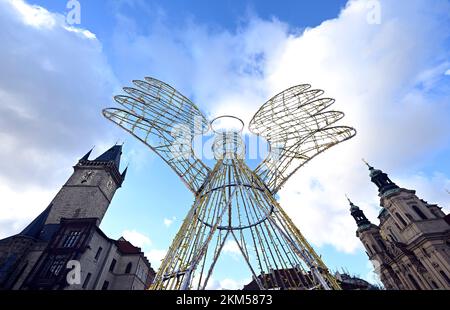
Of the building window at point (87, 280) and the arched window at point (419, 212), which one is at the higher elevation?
the arched window at point (419, 212)

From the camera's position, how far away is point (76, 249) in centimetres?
2433

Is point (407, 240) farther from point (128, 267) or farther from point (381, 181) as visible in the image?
point (128, 267)

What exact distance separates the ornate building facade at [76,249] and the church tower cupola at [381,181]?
39.3 meters

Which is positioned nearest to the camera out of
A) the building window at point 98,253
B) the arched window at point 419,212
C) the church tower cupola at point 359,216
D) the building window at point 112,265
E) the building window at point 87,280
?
the building window at point 87,280

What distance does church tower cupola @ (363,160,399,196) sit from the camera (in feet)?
127

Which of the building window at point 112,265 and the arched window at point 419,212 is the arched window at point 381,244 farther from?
the building window at point 112,265

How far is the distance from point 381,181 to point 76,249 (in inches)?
1791

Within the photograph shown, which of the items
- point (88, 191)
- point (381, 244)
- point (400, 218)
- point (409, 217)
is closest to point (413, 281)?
point (381, 244)

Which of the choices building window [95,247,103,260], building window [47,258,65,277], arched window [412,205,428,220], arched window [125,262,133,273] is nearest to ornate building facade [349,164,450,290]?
arched window [412,205,428,220]

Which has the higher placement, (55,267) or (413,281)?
(413,281)

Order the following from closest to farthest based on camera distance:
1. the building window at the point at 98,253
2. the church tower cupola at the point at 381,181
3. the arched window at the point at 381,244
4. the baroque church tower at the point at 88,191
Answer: the building window at the point at 98,253 < the baroque church tower at the point at 88,191 < the church tower cupola at the point at 381,181 < the arched window at the point at 381,244

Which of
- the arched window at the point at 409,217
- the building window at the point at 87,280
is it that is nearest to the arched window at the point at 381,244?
the arched window at the point at 409,217

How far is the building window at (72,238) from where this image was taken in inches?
993

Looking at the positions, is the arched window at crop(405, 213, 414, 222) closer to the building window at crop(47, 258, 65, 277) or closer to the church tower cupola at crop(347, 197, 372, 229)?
the church tower cupola at crop(347, 197, 372, 229)
